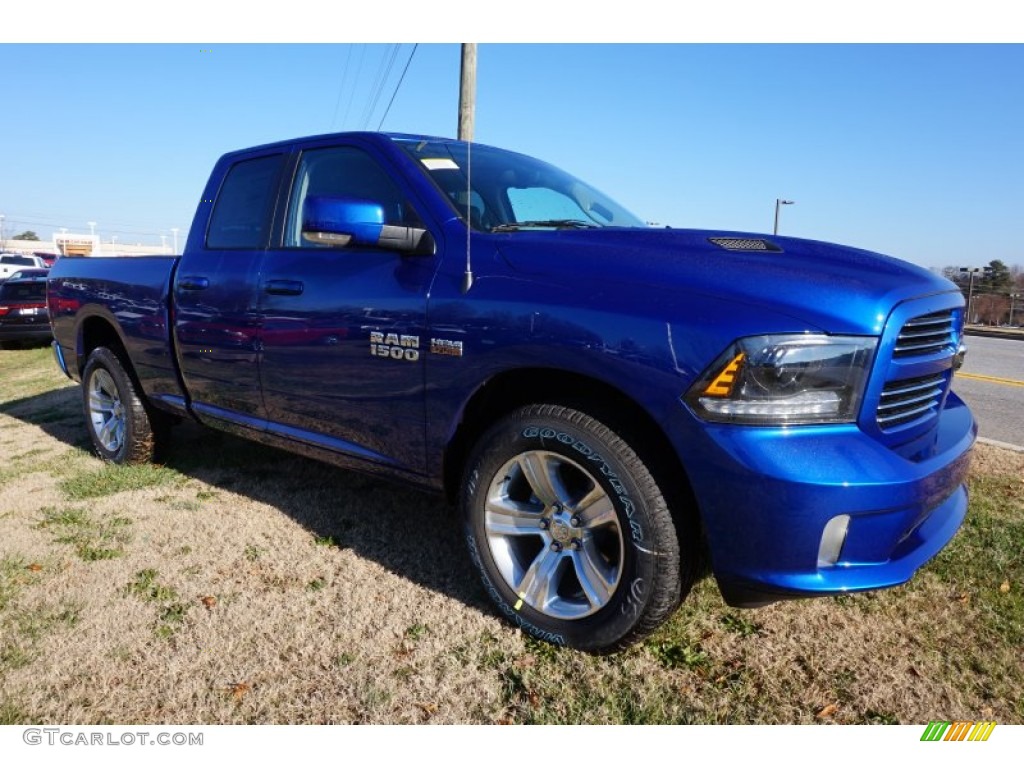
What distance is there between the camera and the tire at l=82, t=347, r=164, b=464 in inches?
183

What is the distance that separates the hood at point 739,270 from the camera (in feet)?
6.77

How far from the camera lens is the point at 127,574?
3127mm

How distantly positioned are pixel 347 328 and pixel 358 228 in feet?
1.46

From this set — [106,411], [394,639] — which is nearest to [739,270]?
[394,639]

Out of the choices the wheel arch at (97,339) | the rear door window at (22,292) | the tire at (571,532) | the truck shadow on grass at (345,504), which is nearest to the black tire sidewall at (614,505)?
the tire at (571,532)

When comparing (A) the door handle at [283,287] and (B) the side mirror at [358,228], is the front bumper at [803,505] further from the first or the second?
(A) the door handle at [283,287]

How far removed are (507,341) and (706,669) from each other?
1276mm

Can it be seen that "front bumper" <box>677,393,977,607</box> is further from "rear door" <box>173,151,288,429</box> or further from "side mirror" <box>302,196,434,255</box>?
"rear door" <box>173,151,288,429</box>

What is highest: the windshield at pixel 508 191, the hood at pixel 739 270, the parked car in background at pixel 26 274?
the windshield at pixel 508 191

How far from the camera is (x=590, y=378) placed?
2361 millimetres

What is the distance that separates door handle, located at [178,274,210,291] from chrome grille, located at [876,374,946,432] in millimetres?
3215

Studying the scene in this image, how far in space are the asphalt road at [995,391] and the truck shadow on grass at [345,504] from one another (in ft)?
14.5

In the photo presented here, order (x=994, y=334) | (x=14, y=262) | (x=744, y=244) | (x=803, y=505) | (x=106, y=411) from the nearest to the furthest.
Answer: (x=803, y=505) < (x=744, y=244) < (x=106, y=411) < (x=994, y=334) < (x=14, y=262)

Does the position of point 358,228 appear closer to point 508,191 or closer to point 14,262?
point 508,191
